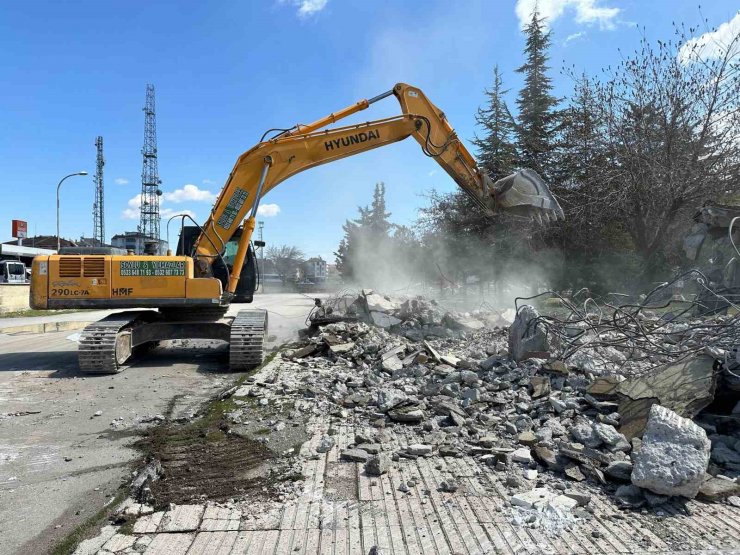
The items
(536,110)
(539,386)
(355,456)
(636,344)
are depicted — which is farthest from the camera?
(536,110)

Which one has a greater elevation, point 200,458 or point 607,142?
point 607,142

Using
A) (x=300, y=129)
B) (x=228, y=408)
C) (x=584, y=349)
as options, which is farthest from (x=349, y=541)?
(x=300, y=129)

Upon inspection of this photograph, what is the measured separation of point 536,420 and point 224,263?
6.56 meters

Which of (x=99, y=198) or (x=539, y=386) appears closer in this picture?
(x=539, y=386)

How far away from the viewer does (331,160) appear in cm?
979

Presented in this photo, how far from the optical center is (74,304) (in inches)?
339

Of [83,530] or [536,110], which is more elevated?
[536,110]

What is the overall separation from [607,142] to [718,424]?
15558 millimetres

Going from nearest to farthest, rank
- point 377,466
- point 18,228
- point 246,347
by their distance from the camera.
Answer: point 377,466, point 246,347, point 18,228

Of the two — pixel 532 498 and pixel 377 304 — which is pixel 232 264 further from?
pixel 532 498

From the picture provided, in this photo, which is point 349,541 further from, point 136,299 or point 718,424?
point 136,299

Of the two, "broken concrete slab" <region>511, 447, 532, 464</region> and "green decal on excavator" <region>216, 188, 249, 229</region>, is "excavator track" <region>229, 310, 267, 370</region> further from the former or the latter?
"broken concrete slab" <region>511, 447, 532, 464</region>

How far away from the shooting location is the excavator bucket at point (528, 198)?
9258mm

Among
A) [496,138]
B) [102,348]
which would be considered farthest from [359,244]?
[102,348]
